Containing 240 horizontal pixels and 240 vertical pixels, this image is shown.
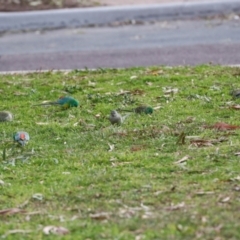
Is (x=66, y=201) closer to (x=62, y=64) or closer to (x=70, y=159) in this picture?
(x=70, y=159)

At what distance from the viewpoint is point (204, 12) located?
41.7 ft

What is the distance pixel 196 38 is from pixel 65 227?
7.16 m

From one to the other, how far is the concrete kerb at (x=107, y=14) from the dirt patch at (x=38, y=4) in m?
0.41

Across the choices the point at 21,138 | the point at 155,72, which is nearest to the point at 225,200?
the point at 21,138

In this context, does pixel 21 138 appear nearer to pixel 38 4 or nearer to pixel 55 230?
pixel 55 230

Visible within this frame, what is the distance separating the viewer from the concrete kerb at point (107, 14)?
41.0ft

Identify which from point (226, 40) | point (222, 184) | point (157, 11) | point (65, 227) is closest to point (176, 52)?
point (226, 40)

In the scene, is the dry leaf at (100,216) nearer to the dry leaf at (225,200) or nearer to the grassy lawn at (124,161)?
the grassy lawn at (124,161)

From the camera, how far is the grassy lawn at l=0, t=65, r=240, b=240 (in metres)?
4.24

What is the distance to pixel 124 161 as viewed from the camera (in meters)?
5.37

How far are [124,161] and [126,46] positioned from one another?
5.57 meters

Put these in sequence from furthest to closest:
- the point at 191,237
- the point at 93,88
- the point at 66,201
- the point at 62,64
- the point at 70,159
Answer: the point at 62,64
the point at 93,88
the point at 70,159
the point at 66,201
the point at 191,237

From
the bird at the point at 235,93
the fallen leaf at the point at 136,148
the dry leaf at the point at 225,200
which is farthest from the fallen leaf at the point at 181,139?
the bird at the point at 235,93

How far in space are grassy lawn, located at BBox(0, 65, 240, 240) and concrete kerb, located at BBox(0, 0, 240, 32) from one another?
4.47 metres
